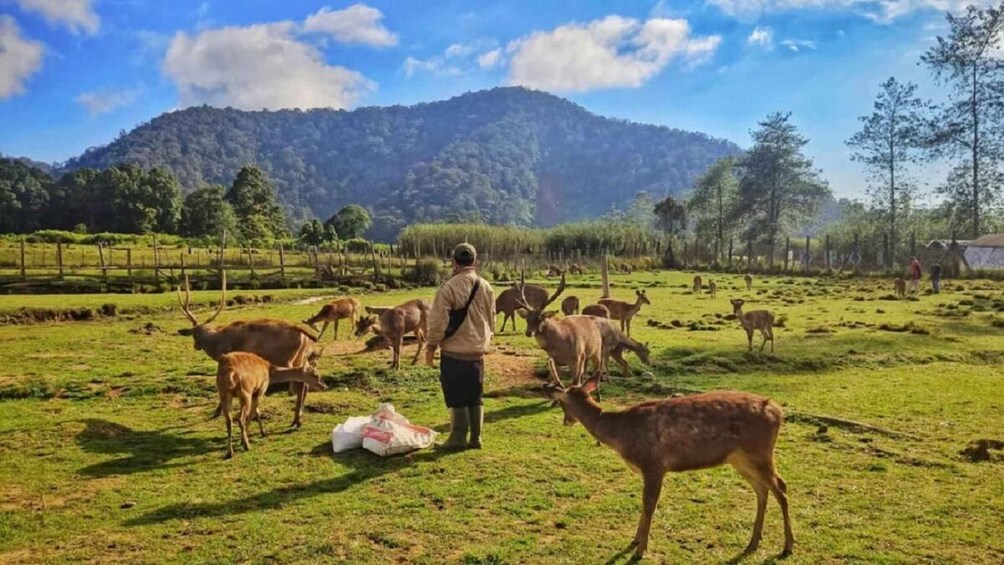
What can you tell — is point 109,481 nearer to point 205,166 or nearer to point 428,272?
point 428,272

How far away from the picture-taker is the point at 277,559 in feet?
19.1

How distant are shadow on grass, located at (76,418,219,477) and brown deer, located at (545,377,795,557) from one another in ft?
18.7

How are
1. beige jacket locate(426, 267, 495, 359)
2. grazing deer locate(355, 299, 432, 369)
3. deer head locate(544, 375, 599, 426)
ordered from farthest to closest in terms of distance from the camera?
grazing deer locate(355, 299, 432, 369), beige jacket locate(426, 267, 495, 359), deer head locate(544, 375, 599, 426)

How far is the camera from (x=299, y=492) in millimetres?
7426

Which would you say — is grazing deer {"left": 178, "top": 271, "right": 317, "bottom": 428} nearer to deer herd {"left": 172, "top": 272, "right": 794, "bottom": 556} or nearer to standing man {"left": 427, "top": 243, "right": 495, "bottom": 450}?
deer herd {"left": 172, "top": 272, "right": 794, "bottom": 556}

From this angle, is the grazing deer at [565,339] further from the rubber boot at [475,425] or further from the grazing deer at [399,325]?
the rubber boot at [475,425]

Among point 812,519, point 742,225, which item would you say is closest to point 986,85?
point 742,225

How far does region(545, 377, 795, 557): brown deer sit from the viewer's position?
600cm

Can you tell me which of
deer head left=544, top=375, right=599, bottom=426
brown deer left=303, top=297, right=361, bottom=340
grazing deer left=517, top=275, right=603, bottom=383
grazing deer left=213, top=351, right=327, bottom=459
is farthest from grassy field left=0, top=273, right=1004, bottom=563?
brown deer left=303, top=297, right=361, bottom=340

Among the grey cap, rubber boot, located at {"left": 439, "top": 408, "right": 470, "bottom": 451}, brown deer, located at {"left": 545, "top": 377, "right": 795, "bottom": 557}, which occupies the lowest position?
rubber boot, located at {"left": 439, "top": 408, "right": 470, "bottom": 451}

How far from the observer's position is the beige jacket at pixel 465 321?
27.9 feet

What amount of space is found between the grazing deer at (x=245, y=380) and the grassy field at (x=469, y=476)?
424 mm

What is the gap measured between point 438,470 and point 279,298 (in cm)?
2554

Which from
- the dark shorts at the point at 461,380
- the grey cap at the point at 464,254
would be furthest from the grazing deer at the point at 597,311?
the grey cap at the point at 464,254
